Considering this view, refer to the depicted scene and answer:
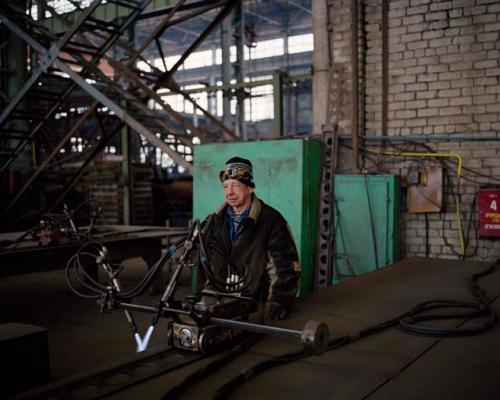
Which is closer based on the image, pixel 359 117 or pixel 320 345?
pixel 320 345

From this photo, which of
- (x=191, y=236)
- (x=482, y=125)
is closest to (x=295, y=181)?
(x=482, y=125)

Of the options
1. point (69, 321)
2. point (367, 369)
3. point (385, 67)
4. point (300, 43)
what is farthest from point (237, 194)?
point (300, 43)

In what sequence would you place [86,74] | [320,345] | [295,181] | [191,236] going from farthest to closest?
Result: [86,74] → [295,181] → [191,236] → [320,345]

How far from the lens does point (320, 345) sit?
8.01 ft

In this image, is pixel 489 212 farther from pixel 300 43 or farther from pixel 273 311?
pixel 300 43

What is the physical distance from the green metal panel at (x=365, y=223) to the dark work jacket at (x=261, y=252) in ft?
11.9

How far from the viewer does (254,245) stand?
3.68 m

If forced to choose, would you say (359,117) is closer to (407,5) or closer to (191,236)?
(407,5)

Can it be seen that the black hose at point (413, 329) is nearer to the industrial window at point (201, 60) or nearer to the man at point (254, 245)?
the man at point (254, 245)

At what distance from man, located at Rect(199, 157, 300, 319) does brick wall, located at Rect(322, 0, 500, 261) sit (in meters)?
4.23

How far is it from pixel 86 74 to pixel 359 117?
5.21 metres

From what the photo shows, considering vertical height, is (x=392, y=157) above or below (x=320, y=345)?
above

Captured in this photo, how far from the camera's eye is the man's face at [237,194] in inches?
144

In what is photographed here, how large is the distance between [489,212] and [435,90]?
1766 millimetres
